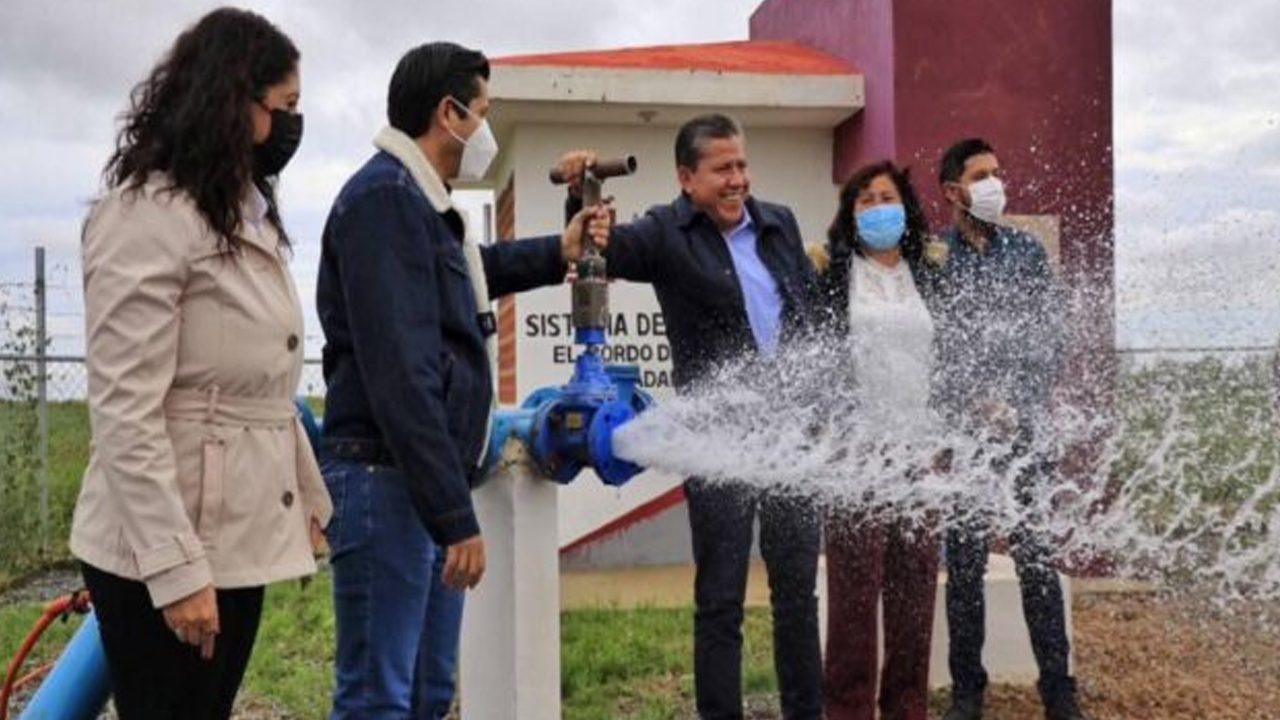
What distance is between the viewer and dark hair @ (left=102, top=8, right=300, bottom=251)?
228 cm

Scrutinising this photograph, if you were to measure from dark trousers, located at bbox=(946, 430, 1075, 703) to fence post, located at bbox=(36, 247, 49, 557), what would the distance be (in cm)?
615

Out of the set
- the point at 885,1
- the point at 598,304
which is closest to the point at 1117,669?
the point at 598,304

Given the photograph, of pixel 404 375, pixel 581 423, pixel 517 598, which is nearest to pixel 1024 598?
pixel 517 598

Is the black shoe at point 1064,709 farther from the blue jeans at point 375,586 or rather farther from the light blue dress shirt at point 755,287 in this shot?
the blue jeans at point 375,586

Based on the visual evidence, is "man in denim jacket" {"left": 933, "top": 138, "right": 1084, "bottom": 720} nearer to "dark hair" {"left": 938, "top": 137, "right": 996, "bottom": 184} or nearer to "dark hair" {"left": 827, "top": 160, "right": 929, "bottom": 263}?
"dark hair" {"left": 938, "top": 137, "right": 996, "bottom": 184}

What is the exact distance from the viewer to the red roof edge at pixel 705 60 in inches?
260

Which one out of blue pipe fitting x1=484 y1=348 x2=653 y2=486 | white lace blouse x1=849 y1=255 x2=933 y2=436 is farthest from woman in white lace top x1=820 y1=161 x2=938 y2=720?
blue pipe fitting x1=484 y1=348 x2=653 y2=486

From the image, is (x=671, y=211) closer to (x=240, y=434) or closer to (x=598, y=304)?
(x=598, y=304)

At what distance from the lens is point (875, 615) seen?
4074 millimetres

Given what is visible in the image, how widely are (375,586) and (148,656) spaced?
530 millimetres

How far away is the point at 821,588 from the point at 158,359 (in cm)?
298

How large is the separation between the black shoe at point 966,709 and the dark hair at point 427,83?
2.67 meters

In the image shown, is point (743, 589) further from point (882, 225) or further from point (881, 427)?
point (882, 225)

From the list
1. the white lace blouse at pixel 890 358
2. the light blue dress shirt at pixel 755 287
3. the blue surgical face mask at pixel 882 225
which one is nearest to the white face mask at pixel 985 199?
the blue surgical face mask at pixel 882 225
